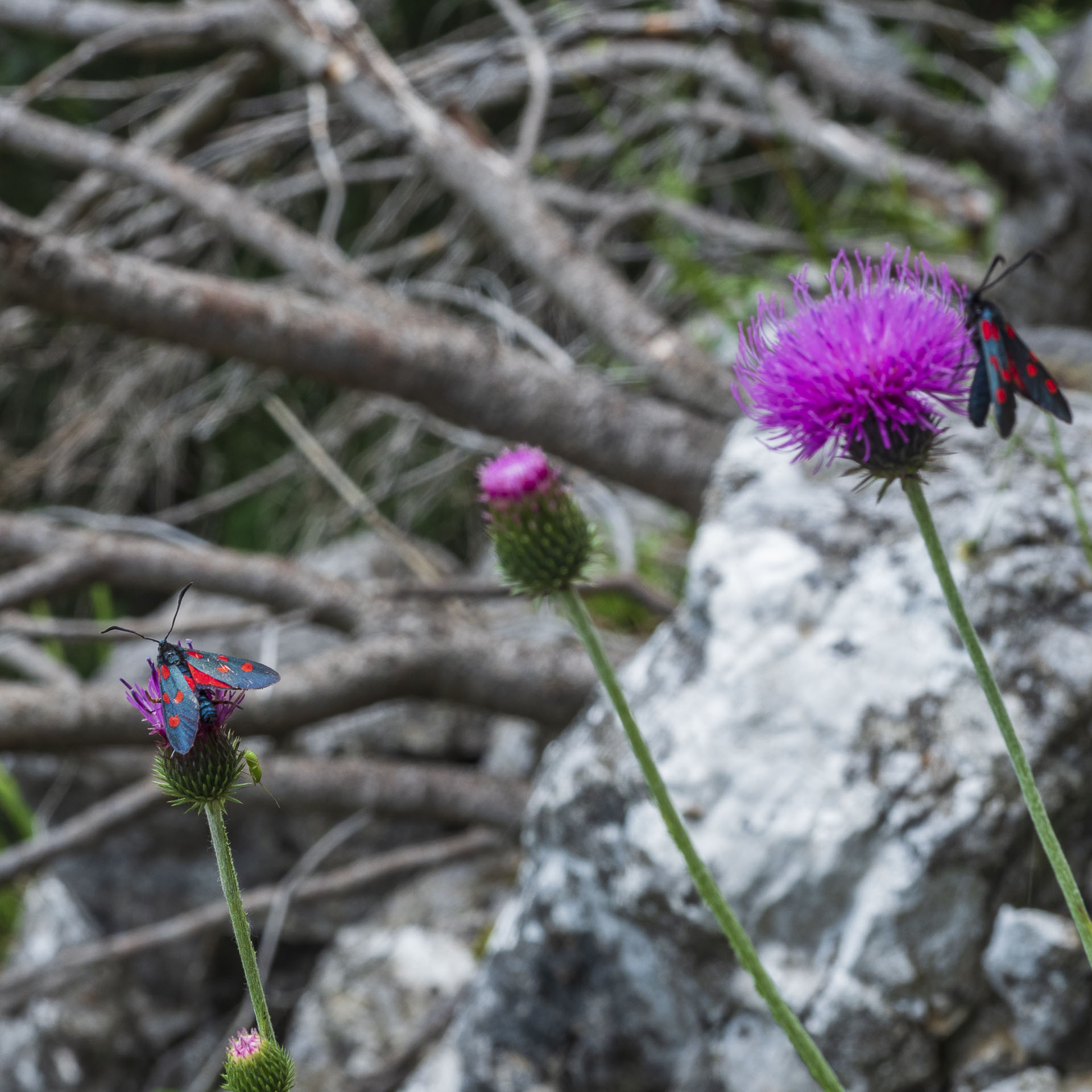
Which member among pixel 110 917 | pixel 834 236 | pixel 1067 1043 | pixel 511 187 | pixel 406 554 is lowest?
pixel 110 917

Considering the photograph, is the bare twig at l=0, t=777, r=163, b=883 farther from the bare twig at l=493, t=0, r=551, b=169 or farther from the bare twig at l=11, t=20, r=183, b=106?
the bare twig at l=11, t=20, r=183, b=106

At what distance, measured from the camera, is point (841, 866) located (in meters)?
1.37

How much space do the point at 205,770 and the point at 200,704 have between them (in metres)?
0.05

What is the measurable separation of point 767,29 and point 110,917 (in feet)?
10.4

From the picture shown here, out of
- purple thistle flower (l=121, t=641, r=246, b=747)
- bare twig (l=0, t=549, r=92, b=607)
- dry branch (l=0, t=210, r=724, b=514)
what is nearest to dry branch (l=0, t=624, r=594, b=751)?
bare twig (l=0, t=549, r=92, b=607)

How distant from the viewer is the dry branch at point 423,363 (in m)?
2.22

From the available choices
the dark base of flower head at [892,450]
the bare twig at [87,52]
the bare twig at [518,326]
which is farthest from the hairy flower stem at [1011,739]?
the bare twig at [87,52]

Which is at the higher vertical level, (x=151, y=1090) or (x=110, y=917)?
(x=110, y=917)

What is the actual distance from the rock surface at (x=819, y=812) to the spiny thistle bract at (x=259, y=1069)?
2.77 ft

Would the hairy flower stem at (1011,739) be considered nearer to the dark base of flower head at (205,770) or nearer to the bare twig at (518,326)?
the dark base of flower head at (205,770)

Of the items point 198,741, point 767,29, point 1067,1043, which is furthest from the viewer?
point 767,29

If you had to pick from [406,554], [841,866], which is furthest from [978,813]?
[406,554]

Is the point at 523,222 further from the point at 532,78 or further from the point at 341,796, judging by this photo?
the point at 341,796

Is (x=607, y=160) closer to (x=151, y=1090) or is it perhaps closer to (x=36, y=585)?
(x=36, y=585)
